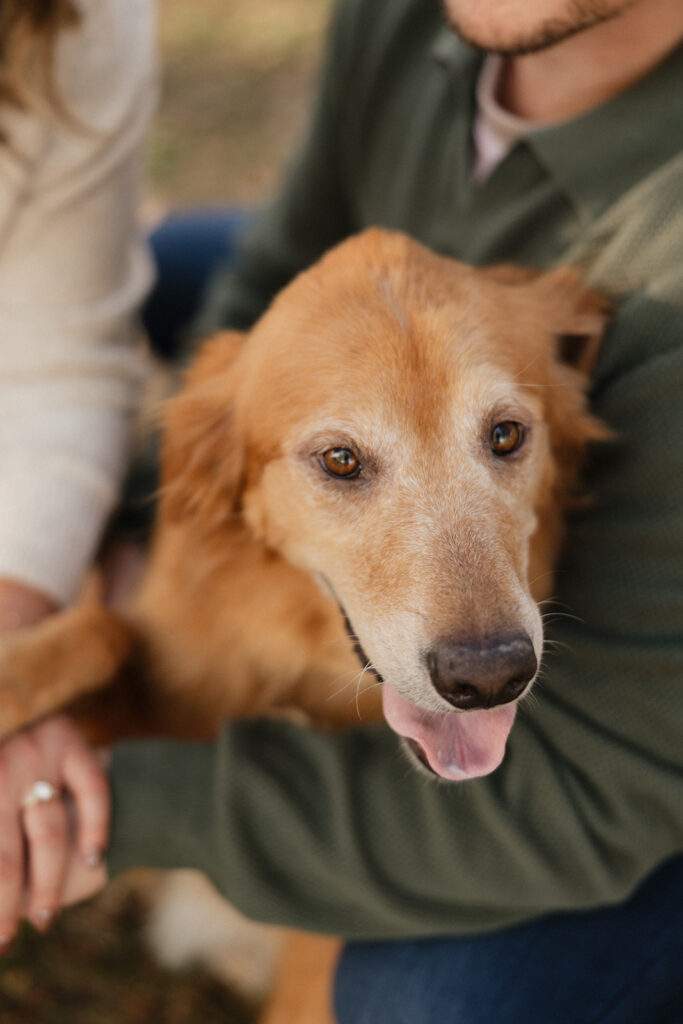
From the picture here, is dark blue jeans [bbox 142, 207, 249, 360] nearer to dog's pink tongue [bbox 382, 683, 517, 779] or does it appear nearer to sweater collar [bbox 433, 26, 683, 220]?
→ sweater collar [bbox 433, 26, 683, 220]

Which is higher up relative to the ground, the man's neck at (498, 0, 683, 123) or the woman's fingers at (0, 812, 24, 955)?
the man's neck at (498, 0, 683, 123)

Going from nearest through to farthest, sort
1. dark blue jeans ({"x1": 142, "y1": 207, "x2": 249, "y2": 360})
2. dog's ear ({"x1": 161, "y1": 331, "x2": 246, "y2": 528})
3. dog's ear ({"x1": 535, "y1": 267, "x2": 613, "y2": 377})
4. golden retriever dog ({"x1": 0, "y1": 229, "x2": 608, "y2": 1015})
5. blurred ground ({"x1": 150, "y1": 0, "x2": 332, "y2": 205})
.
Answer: golden retriever dog ({"x1": 0, "y1": 229, "x2": 608, "y2": 1015}) → dog's ear ({"x1": 535, "y1": 267, "x2": 613, "y2": 377}) → dog's ear ({"x1": 161, "y1": 331, "x2": 246, "y2": 528}) → dark blue jeans ({"x1": 142, "y1": 207, "x2": 249, "y2": 360}) → blurred ground ({"x1": 150, "y1": 0, "x2": 332, "y2": 205})

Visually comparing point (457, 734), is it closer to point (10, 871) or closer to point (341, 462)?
point (341, 462)

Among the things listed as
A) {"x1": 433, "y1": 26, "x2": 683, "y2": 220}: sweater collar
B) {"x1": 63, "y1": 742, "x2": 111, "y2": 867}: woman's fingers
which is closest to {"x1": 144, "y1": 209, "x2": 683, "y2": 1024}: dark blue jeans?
{"x1": 63, "y1": 742, "x2": 111, "y2": 867}: woman's fingers

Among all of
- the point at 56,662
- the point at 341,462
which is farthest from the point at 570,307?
the point at 56,662

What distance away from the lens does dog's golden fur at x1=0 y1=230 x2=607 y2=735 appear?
5.04 ft

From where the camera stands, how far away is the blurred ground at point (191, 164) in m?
2.57

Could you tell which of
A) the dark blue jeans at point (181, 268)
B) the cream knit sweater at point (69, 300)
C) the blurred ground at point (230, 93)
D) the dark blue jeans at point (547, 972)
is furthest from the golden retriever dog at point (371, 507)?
the blurred ground at point (230, 93)

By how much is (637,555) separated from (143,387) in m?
1.61

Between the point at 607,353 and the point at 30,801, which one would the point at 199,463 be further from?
the point at 607,353

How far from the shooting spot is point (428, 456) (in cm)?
158

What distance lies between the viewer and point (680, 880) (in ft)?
5.91

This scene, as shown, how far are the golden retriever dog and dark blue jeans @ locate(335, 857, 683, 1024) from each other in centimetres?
53

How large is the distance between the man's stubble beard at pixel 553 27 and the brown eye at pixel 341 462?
0.87 meters
